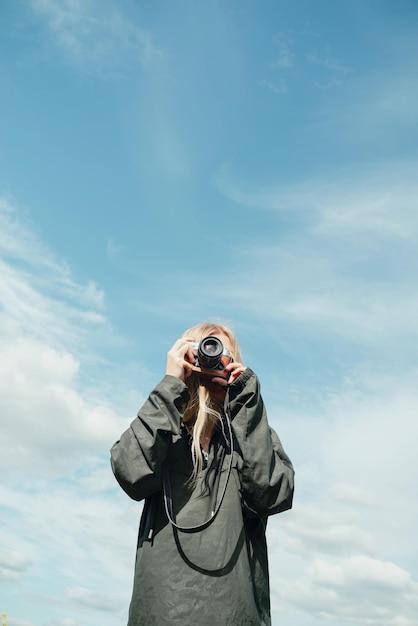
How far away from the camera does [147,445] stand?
278 cm

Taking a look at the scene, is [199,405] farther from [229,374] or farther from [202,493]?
[202,493]

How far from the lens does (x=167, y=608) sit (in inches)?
101

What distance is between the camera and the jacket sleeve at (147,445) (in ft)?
9.11

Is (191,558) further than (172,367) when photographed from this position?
No

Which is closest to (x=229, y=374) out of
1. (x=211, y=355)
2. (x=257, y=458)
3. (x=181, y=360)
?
(x=211, y=355)

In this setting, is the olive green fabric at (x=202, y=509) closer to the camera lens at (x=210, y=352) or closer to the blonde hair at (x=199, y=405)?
the blonde hair at (x=199, y=405)

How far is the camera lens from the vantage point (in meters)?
3.18

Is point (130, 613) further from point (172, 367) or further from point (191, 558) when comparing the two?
point (172, 367)

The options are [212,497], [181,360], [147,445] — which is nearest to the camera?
[147,445]

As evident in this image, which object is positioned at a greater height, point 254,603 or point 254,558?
point 254,558

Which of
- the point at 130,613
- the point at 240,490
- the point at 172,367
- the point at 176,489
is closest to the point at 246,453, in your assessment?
the point at 240,490

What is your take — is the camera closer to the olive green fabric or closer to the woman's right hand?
the woman's right hand

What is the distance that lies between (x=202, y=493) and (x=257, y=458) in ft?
1.02

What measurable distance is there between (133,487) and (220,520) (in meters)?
0.42
